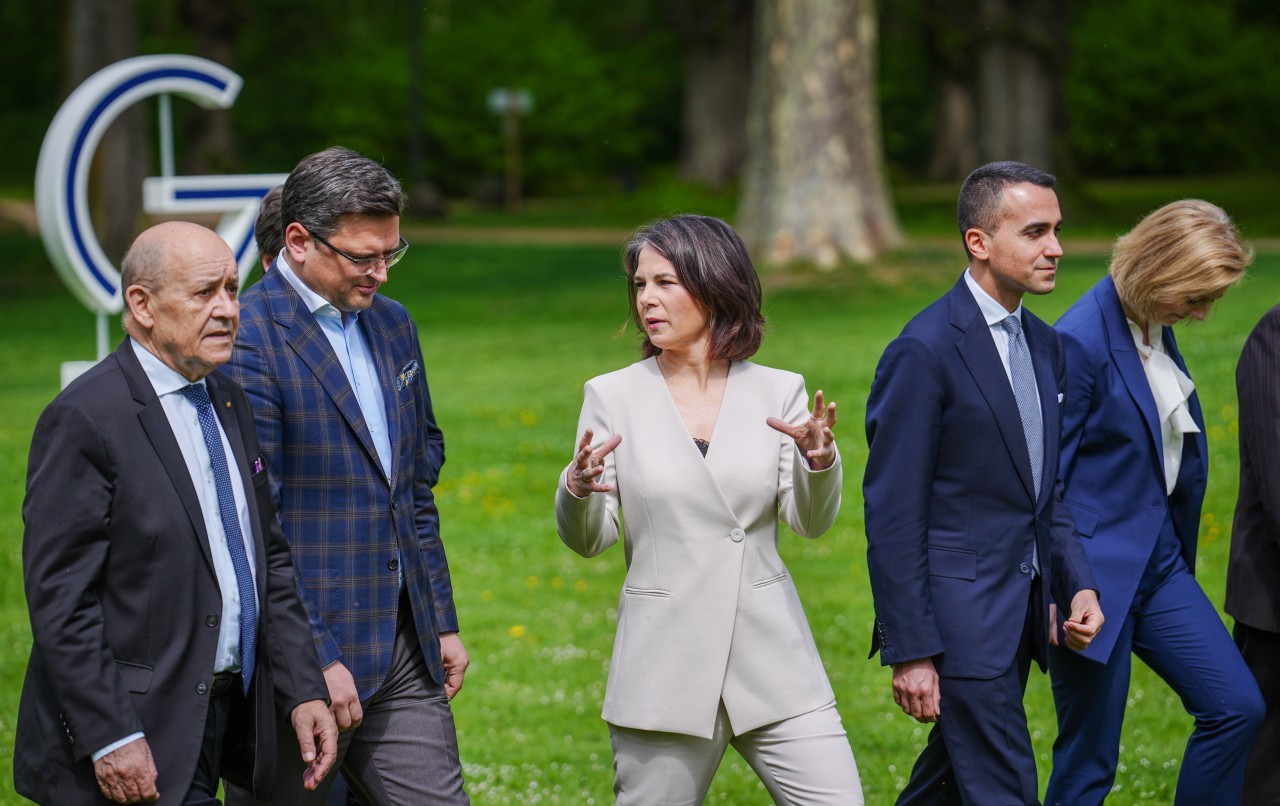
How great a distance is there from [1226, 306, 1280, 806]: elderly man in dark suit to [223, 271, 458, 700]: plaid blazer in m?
2.69

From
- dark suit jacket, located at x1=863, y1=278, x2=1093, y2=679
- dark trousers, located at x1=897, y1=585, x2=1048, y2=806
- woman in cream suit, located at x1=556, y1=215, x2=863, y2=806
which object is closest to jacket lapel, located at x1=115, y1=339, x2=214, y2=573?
woman in cream suit, located at x1=556, y1=215, x2=863, y2=806

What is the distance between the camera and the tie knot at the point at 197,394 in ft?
12.9

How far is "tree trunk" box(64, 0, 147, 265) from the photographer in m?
26.5

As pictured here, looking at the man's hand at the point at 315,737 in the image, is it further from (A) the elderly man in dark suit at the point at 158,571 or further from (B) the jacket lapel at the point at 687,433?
(B) the jacket lapel at the point at 687,433

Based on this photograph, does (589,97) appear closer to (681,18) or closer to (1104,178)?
(681,18)

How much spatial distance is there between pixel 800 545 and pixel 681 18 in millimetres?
30609

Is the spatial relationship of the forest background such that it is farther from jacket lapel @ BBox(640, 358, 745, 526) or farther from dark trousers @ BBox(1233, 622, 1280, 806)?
dark trousers @ BBox(1233, 622, 1280, 806)

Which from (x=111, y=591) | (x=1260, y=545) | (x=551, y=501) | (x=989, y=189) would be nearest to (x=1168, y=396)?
(x=1260, y=545)

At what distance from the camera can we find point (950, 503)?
4.61 meters

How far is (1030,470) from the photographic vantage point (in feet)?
15.1

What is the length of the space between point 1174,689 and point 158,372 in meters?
3.33

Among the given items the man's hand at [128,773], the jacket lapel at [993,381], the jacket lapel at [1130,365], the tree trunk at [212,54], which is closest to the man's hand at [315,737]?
the man's hand at [128,773]

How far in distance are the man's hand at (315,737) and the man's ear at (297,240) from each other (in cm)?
121

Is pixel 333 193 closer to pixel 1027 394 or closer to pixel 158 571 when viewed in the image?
pixel 158 571
